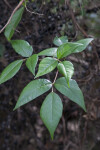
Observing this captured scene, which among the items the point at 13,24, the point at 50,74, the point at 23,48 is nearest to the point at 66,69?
the point at 23,48

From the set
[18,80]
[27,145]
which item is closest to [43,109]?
[18,80]

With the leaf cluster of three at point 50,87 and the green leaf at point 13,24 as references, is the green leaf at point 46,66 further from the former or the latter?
the green leaf at point 13,24

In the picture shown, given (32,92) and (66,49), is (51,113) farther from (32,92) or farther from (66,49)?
(66,49)

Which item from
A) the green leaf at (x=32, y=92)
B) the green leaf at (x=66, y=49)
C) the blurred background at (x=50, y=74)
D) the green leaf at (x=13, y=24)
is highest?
the green leaf at (x=13, y=24)

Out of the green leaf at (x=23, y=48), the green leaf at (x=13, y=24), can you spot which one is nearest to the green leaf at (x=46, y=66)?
the green leaf at (x=23, y=48)

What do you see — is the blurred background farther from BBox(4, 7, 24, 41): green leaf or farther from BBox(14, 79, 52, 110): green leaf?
BBox(14, 79, 52, 110): green leaf

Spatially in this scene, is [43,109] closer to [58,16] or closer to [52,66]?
[52,66]
